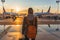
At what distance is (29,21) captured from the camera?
26.1 feet

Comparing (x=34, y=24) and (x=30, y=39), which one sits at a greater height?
(x=34, y=24)

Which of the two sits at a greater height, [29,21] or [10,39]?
[29,21]

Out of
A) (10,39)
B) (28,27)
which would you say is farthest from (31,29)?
(10,39)

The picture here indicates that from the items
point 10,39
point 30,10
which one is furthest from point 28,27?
point 10,39

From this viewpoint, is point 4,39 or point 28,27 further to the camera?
point 4,39

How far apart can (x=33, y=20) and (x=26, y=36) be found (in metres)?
0.59

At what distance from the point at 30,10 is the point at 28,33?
84 centimetres

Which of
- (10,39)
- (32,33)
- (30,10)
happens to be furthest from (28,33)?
(10,39)

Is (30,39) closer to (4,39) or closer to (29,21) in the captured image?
(29,21)

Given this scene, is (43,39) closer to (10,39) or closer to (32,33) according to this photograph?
(10,39)

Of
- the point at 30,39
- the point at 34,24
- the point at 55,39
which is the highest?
the point at 34,24

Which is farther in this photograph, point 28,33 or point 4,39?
point 4,39

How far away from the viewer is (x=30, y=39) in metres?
7.93

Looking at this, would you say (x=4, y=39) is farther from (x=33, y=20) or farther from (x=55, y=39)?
(x=33, y=20)
